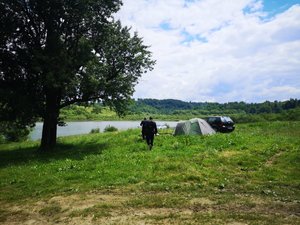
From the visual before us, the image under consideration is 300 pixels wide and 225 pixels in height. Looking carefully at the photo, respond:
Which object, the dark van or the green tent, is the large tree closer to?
the green tent

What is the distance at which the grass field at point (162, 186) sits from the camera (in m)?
11.9

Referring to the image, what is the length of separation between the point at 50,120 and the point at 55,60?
573 cm

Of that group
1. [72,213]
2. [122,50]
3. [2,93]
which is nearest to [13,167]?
[2,93]

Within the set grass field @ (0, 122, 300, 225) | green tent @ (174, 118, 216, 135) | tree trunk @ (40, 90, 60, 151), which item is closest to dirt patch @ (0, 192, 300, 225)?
grass field @ (0, 122, 300, 225)

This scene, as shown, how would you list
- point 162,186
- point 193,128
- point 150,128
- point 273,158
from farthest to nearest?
point 193,128 < point 150,128 < point 273,158 < point 162,186

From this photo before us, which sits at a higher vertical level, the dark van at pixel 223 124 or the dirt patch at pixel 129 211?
the dark van at pixel 223 124

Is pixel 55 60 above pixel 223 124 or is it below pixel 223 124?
above

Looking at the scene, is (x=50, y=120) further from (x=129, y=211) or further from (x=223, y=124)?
(x=223, y=124)

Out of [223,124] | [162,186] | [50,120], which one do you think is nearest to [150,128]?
[50,120]

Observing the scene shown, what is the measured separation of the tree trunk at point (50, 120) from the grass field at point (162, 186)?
Result: 15.8ft

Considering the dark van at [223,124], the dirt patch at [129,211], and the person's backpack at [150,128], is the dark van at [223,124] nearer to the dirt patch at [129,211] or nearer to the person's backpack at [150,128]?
the person's backpack at [150,128]

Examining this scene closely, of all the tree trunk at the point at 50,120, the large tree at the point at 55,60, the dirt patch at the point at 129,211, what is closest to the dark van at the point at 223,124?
the large tree at the point at 55,60

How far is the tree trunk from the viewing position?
30.8 meters

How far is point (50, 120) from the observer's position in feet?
101
